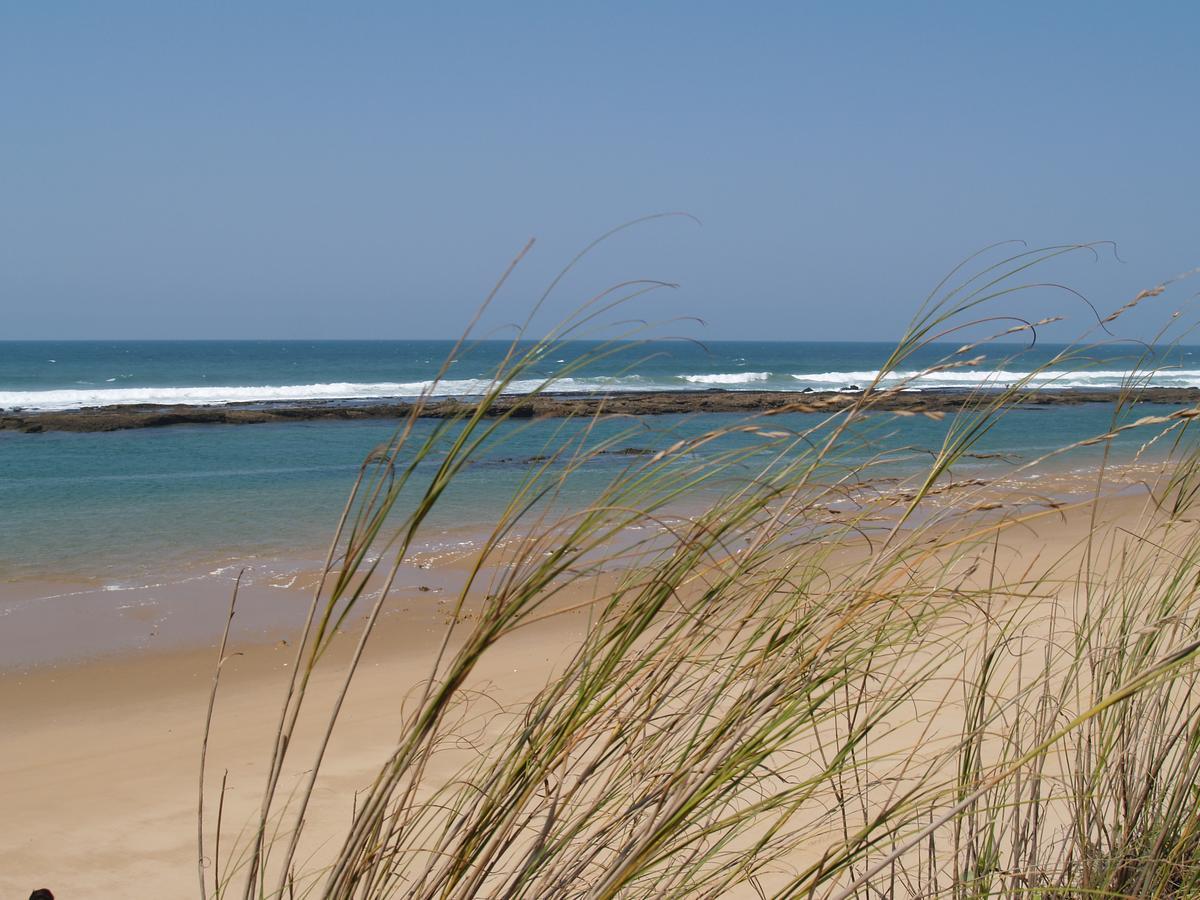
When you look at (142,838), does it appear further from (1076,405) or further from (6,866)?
(1076,405)

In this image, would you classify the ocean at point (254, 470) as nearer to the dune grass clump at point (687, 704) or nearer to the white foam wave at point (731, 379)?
the dune grass clump at point (687, 704)

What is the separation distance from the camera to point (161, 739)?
5527 mm

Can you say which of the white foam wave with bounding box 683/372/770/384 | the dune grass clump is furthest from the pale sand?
the white foam wave with bounding box 683/372/770/384

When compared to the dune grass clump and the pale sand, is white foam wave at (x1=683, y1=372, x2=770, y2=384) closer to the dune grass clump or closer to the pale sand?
the pale sand

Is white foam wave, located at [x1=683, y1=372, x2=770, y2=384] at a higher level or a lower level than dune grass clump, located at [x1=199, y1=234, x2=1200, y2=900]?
lower

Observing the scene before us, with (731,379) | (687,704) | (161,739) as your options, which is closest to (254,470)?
(161,739)

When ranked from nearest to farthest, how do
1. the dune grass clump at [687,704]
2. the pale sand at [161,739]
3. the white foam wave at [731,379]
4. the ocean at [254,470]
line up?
the dune grass clump at [687,704], the ocean at [254,470], the pale sand at [161,739], the white foam wave at [731,379]

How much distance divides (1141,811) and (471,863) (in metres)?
1.27

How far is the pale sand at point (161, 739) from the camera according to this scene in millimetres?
4117

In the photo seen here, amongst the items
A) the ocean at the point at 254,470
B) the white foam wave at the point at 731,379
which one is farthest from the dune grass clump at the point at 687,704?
the white foam wave at the point at 731,379

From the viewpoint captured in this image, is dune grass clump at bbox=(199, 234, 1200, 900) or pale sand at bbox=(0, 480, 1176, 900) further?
pale sand at bbox=(0, 480, 1176, 900)

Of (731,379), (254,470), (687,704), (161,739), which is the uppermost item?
(687,704)

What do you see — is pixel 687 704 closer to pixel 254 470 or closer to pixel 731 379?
pixel 254 470

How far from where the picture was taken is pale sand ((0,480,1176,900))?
4117mm
